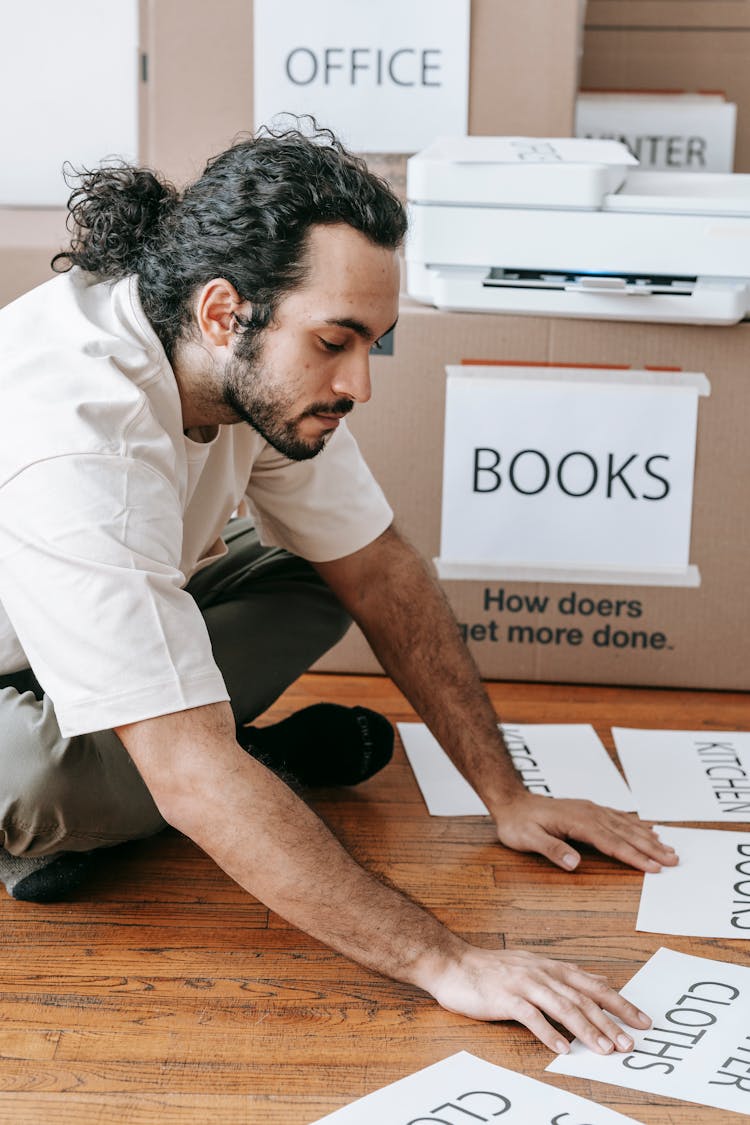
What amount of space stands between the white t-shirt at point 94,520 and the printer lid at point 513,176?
0.56 meters

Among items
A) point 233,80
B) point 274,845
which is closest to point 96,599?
point 274,845

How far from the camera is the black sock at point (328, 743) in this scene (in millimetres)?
1497

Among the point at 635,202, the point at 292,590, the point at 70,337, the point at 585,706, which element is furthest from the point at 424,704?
the point at 635,202

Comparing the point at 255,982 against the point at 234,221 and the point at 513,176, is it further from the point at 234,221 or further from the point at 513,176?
the point at 513,176

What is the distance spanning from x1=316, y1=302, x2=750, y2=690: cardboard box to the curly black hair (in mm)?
469

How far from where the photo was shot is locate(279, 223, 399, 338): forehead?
1.13 metres

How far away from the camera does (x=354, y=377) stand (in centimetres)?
116

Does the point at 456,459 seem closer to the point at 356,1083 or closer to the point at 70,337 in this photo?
the point at 70,337

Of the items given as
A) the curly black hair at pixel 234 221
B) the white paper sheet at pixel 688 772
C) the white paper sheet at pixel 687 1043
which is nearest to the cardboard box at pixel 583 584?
the white paper sheet at pixel 688 772

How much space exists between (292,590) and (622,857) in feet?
1.53

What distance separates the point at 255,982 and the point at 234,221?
67cm

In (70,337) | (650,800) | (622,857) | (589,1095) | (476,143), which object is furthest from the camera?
(476,143)

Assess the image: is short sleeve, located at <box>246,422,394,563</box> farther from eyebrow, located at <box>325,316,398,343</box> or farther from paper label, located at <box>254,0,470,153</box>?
paper label, located at <box>254,0,470,153</box>

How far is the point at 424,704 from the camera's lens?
4.67ft
